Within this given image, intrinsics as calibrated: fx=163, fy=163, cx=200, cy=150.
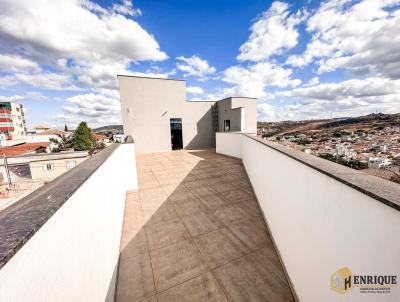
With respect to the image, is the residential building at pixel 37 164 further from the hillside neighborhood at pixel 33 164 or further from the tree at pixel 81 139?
the tree at pixel 81 139

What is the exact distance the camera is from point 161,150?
12820 mm

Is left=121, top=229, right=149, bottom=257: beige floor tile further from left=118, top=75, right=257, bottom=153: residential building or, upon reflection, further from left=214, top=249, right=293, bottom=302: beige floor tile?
left=118, top=75, right=257, bottom=153: residential building

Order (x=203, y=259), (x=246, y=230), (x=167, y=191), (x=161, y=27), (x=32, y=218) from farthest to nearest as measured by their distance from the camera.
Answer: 1. (x=161, y=27)
2. (x=167, y=191)
3. (x=246, y=230)
4. (x=203, y=259)
5. (x=32, y=218)

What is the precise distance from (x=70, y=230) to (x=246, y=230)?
9.99 ft

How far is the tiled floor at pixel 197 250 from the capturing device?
2168 millimetres

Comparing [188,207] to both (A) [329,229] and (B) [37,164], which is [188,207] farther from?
(B) [37,164]

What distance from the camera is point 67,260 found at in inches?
41.1

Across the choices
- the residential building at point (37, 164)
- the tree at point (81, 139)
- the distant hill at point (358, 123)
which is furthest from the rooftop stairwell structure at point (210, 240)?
the tree at point (81, 139)

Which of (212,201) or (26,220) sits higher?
(26,220)

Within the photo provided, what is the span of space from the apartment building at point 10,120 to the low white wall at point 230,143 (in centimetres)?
6458

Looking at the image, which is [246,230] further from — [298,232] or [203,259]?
[298,232]

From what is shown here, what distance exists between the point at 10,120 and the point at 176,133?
6789cm

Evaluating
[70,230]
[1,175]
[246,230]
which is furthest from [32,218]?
[1,175]

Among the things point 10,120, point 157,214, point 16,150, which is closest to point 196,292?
point 157,214
